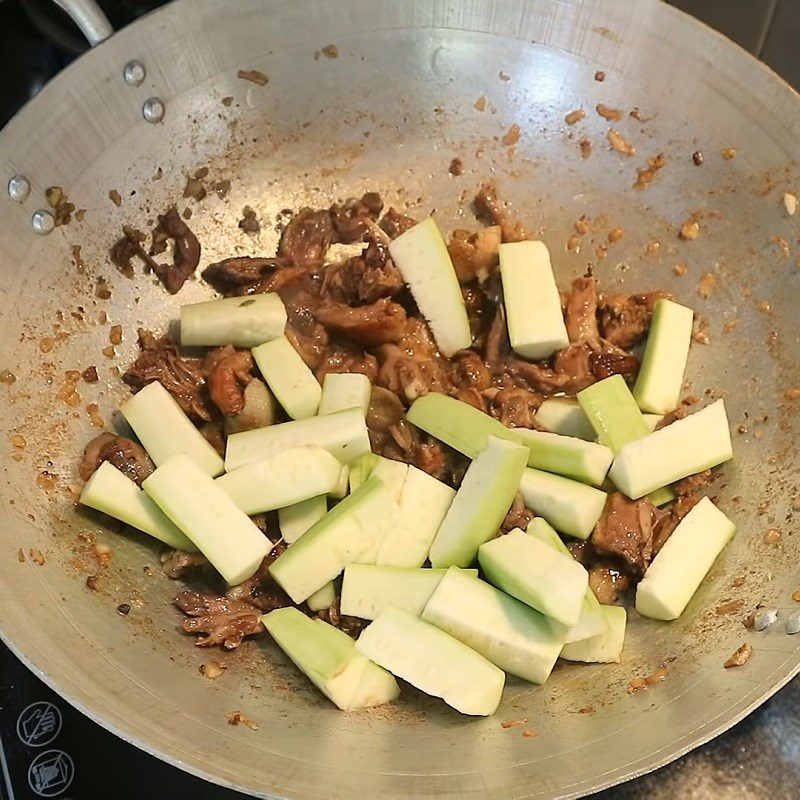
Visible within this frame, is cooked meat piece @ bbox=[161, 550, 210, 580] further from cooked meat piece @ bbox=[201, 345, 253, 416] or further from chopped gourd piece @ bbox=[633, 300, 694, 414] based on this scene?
chopped gourd piece @ bbox=[633, 300, 694, 414]

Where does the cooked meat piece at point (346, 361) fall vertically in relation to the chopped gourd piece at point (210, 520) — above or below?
above

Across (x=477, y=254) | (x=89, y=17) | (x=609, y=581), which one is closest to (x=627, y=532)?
(x=609, y=581)

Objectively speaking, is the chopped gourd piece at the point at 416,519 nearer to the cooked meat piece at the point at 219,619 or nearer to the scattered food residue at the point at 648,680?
the cooked meat piece at the point at 219,619

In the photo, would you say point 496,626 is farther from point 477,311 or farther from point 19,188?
point 19,188

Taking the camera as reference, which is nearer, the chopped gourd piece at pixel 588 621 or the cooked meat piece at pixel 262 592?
the chopped gourd piece at pixel 588 621

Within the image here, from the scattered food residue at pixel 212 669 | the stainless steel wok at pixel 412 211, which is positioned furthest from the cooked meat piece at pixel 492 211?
the scattered food residue at pixel 212 669
